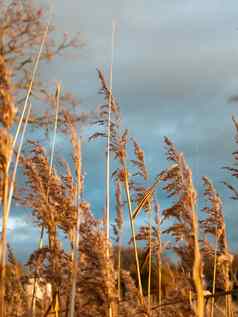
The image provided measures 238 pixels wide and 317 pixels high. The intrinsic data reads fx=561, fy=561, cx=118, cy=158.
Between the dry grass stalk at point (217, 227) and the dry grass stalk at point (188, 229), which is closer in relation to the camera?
the dry grass stalk at point (188, 229)

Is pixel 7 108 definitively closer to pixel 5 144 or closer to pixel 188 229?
pixel 5 144

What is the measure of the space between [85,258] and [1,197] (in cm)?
46

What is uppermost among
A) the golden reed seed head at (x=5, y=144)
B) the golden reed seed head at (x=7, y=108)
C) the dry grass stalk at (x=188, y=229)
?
the golden reed seed head at (x=7, y=108)

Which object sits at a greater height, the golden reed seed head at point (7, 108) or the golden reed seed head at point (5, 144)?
the golden reed seed head at point (7, 108)

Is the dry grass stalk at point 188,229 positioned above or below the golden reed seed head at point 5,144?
below

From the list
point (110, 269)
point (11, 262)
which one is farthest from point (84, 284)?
point (11, 262)

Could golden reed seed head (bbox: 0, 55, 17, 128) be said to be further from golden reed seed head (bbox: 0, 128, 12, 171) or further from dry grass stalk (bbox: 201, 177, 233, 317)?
dry grass stalk (bbox: 201, 177, 233, 317)

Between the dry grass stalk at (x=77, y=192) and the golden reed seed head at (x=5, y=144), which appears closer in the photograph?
the golden reed seed head at (x=5, y=144)

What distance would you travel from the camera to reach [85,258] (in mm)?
2453

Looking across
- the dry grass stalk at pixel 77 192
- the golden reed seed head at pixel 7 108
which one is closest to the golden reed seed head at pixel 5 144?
the golden reed seed head at pixel 7 108

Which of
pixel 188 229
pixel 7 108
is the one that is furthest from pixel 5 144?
pixel 188 229

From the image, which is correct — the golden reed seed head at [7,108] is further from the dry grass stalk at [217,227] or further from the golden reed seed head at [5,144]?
the dry grass stalk at [217,227]

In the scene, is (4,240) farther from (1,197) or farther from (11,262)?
(11,262)

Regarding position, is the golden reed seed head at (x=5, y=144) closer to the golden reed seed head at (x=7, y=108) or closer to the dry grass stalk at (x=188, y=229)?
the golden reed seed head at (x=7, y=108)
